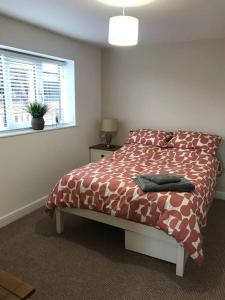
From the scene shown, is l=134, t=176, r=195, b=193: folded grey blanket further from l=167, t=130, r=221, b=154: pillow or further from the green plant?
the green plant

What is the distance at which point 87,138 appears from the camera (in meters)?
4.04

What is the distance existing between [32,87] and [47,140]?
0.71m

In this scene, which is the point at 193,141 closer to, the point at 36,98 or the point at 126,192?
the point at 126,192

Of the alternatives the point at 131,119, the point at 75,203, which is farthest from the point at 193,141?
the point at 75,203

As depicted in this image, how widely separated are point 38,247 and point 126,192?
100 cm

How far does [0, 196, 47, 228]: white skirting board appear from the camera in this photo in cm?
274

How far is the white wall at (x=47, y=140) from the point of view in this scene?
2.72 meters

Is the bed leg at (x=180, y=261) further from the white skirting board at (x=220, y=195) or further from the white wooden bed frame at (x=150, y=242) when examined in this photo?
the white skirting board at (x=220, y=195)

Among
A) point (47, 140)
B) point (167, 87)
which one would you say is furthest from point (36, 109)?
point (167, 87)

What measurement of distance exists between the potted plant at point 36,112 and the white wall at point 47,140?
0.12 m

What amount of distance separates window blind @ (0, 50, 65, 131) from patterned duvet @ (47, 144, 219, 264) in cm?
110

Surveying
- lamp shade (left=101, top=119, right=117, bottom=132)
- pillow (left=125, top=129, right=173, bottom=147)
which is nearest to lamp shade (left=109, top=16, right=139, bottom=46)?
pillow (left=125, top=129, right=173, bottom=147)

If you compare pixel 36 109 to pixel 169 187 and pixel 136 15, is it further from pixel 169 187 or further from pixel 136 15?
pixel 169 187

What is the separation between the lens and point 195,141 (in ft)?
10.9
